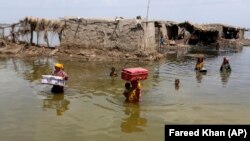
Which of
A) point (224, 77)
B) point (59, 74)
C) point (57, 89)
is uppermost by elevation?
point (59, 74)

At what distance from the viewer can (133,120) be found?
11.0 metres

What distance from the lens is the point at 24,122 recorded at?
34.8 ft

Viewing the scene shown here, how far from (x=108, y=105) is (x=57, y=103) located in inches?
66.5

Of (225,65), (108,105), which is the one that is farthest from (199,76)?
(108,105)

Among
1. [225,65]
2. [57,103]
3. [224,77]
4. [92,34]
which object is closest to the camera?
[57,103]

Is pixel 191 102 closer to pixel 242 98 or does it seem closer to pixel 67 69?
pixel 242 98

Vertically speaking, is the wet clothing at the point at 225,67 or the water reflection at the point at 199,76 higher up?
the wet clothing at the point at 225,67

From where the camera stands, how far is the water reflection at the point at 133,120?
10.2m

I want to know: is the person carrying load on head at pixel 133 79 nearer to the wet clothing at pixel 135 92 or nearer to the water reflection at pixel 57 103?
the wet clothing at pixel 135 92

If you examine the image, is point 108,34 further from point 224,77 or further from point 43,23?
point 224,77

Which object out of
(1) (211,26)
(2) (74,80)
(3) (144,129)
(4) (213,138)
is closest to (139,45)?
(2) (74,80)

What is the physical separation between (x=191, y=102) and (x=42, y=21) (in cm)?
1571

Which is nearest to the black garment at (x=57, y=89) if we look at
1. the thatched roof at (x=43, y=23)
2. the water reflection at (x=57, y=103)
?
the water reflection at (x=57, y=103)

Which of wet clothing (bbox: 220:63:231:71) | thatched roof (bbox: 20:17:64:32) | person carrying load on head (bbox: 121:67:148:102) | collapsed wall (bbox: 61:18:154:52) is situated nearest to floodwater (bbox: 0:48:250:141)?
person carrying load on head (bbox: 121:67:148:102)
